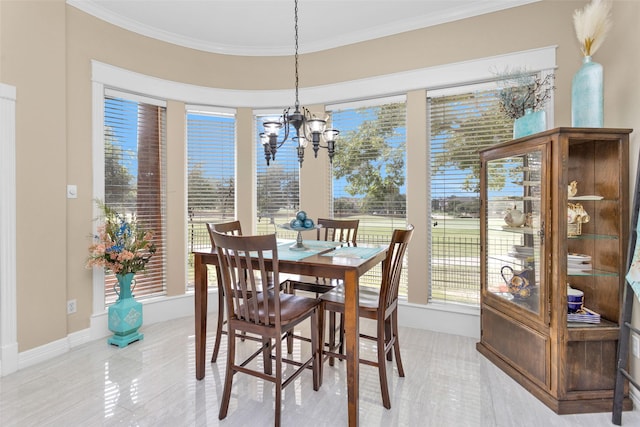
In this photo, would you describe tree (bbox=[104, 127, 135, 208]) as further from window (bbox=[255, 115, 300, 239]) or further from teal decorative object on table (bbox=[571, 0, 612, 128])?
teal decorative object on table (bbox=[571, 0, 612, 128])

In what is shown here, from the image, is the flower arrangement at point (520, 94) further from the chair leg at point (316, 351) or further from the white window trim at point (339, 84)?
the chair leg at point (316, 351)

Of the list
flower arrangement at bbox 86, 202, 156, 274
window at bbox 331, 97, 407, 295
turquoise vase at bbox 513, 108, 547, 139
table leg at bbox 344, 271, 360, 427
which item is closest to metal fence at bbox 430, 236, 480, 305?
window at bbox 331, 97, 407, 295

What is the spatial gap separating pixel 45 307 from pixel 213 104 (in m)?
2.54

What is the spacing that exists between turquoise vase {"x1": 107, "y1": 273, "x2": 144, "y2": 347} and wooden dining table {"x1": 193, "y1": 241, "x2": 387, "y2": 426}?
0.98 m

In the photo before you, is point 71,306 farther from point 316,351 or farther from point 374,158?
point 374,158

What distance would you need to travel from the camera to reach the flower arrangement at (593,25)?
6.62 ft

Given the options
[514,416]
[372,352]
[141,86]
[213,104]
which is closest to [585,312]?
[514,416]

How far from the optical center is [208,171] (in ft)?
12.3

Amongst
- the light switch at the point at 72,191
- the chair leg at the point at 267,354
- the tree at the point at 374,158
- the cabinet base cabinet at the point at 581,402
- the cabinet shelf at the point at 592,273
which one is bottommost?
the cabinet base cabinet at the point at 581,402

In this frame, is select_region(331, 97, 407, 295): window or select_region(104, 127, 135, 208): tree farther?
select_region(331, 97, 407, 295): window

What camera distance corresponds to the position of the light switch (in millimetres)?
Result: 2769

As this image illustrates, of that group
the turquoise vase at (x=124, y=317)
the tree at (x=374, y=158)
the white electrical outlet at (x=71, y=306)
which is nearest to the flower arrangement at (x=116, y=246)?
the turquoise vase at (x=124, y=317)

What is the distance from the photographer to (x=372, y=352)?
2658 mm

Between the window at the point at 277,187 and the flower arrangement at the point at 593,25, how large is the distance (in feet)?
8.94
